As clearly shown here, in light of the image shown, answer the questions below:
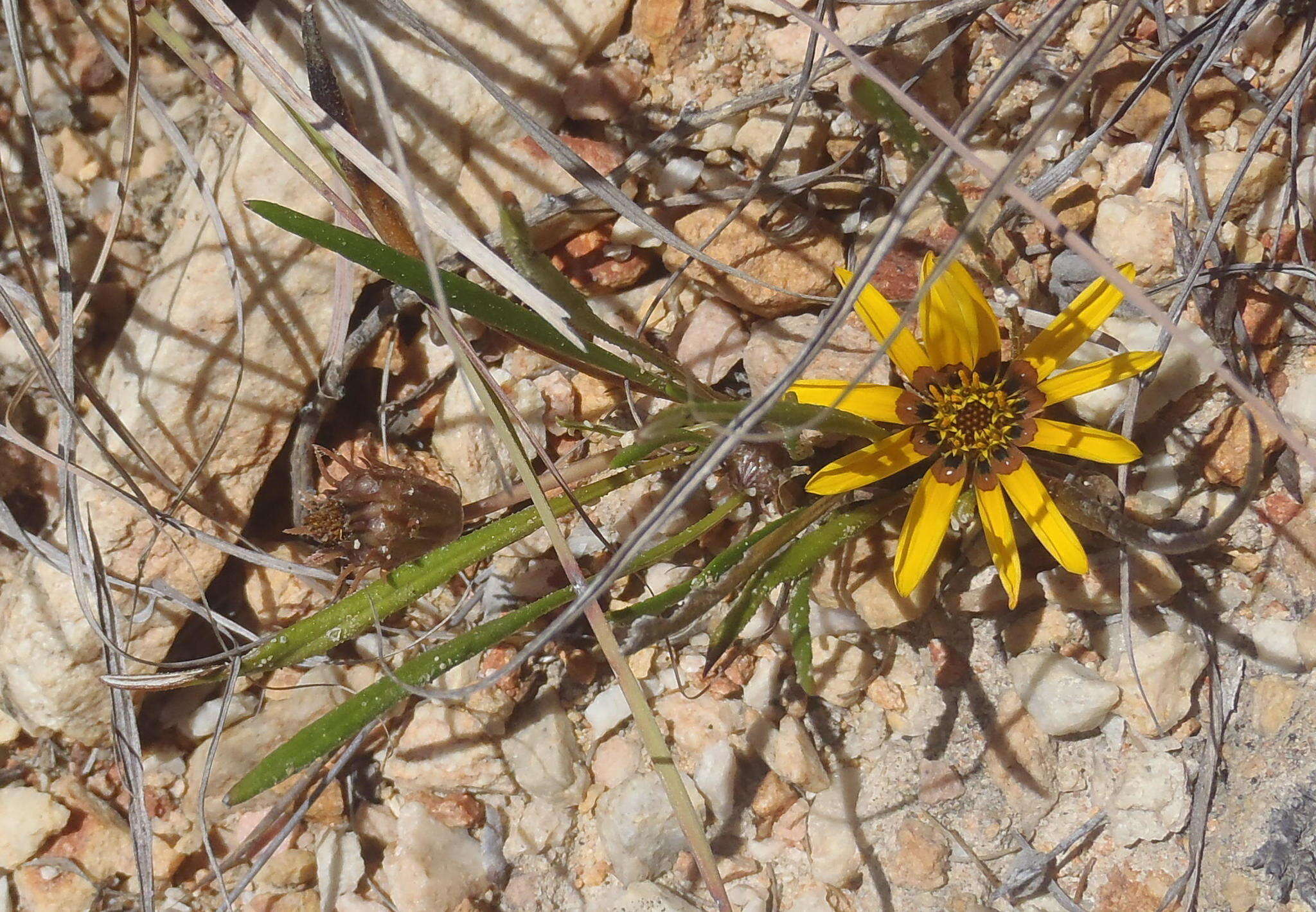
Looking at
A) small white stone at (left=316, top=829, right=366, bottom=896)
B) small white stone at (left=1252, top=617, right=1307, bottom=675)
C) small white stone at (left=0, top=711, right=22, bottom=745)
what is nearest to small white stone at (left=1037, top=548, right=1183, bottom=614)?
small white stone at (left=1252, top=617, right=1307, bottom=675)

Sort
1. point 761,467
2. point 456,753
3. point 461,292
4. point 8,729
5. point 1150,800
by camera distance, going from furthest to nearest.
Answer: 1. point 8,729
2. point 456,753
3. point 761,467
4. point 1150,800
5. point 461,292

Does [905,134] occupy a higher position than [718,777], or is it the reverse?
[905,134]

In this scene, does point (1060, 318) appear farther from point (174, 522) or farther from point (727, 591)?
point (174, 522)

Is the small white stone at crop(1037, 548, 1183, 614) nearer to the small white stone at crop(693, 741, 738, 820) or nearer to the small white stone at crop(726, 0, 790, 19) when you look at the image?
the small white stone at crop(693, 741, 738, 820)

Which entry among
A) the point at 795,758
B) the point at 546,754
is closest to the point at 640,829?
the point at 546,754

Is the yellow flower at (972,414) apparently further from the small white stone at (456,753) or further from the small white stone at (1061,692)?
the small white stone at (456,753)

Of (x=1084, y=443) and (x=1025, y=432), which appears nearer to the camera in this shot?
(x=1084, y=443)

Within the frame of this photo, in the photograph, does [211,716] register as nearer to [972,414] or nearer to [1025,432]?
[972,414]

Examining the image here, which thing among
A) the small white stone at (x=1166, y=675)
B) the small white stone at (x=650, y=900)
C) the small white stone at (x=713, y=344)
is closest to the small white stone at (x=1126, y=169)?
the small white stone at (x=713, y=344)
